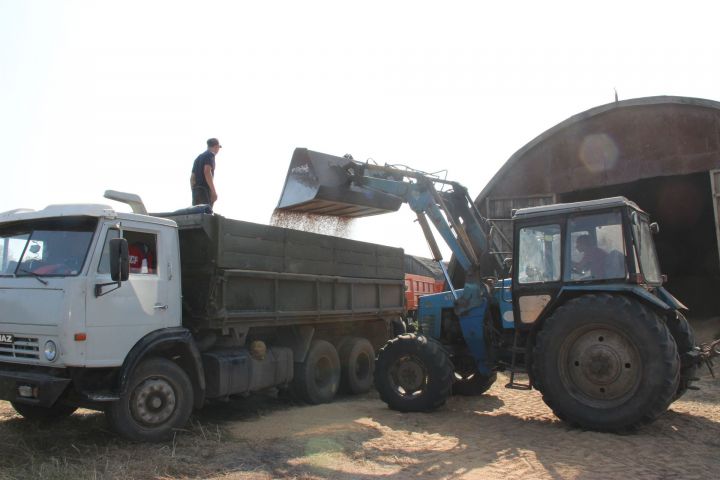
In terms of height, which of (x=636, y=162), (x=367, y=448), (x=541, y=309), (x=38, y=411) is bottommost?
(x=367, y=448)

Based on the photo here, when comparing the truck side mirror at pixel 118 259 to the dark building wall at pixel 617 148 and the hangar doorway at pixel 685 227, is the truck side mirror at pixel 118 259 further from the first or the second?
the hangar doorway at pixel 685 227

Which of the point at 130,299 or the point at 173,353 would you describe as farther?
the point at 173,353

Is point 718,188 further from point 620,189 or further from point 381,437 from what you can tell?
point 381,437

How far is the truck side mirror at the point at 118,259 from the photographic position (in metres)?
5.65

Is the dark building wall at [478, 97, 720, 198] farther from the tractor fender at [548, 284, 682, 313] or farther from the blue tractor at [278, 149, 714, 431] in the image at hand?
the tractor fender at [548, 284, 682, 313]

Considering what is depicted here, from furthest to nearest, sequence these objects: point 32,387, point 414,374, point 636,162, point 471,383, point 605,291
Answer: point 636,162
point 471,383
point 414,374
point 605,291
point 32,387

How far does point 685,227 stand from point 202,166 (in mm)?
16631

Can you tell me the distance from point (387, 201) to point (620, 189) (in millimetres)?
9824

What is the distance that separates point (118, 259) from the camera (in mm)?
5664

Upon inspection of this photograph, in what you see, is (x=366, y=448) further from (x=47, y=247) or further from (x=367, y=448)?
(x=47, y=247)

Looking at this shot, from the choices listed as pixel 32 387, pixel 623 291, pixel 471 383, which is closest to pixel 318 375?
pixel 471 383

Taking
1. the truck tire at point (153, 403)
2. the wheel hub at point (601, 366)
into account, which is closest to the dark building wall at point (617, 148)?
the wheel hub at point (601, 366)

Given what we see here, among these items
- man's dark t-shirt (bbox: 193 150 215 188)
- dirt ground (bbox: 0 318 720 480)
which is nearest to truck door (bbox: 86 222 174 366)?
dirt ground (bbox: 0 318 720 480)

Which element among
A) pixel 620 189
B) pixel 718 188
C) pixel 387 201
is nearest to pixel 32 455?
pixel 387 201
